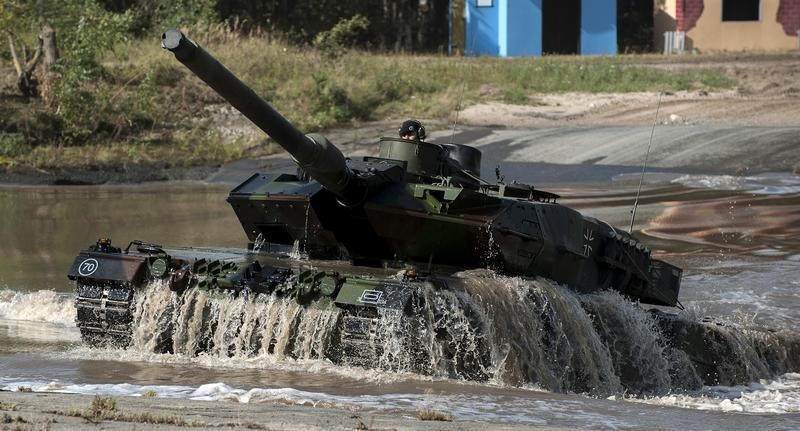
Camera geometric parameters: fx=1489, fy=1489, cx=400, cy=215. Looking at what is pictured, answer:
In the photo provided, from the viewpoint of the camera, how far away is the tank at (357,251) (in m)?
12.6

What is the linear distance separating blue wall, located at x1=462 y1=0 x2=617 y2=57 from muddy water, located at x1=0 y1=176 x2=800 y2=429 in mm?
17125

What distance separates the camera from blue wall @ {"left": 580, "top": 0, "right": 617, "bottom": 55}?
44406mm

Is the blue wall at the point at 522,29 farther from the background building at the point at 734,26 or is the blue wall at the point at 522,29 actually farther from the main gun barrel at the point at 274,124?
the main gun barrel at the point at 274,124

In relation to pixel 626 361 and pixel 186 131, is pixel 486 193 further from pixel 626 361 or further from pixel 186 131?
pixel 186 131

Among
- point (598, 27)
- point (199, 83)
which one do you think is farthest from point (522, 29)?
point (199, 83)

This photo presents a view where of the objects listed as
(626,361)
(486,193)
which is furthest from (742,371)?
(486,193)

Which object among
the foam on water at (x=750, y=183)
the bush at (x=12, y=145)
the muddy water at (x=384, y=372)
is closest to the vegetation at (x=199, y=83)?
the bush at (x=12, y=145)

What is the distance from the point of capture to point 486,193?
1429 centimetres

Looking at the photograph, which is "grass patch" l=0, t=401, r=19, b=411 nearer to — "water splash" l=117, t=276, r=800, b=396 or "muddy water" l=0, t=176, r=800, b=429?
"muddy water" l=0, t=176, r=800, b=429

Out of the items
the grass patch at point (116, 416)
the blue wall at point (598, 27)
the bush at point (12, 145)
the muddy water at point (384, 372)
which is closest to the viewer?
the grass patch at point (116, 416)

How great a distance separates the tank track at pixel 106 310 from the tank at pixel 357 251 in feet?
0.04

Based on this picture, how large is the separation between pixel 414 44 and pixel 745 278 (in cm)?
2626

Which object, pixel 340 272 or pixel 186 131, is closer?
pixel 340 272

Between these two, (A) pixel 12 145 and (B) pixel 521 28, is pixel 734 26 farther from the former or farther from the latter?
(A) pixel 12 145
